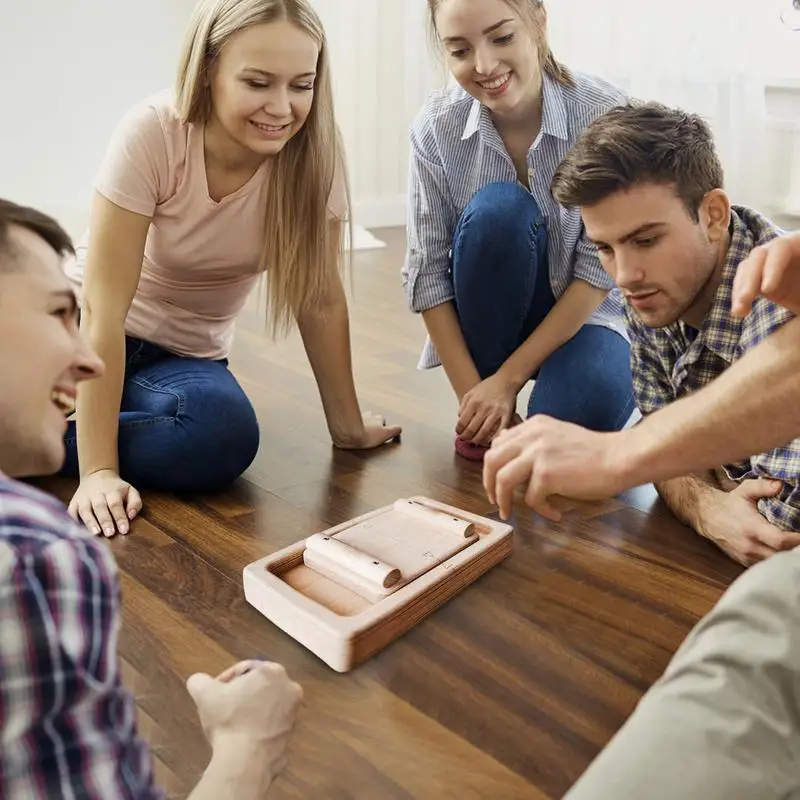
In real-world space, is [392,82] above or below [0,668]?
below

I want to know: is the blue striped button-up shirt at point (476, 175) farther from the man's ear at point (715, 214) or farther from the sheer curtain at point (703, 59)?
the sheer curtain at point (703, 59)

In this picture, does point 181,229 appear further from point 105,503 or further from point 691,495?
point 691,495

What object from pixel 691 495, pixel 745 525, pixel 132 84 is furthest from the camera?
pixel 132 84

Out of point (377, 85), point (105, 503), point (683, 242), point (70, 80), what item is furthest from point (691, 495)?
point (377, 85)

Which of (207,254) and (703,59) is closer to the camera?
(207,254)

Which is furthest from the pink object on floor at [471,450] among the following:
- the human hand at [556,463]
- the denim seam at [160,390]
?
the human hand at [556,463]

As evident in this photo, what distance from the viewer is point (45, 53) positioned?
3.42 meters

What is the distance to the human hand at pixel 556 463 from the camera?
3.03ft

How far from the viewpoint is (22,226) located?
0.71 m

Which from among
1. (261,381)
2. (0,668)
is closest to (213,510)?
(261,381)

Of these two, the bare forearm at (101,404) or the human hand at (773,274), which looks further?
the bare forearm at (101,404)

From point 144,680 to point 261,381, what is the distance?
3.69 ft

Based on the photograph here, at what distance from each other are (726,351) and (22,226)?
87cm

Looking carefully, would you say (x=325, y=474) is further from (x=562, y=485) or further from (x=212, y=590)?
(x=562, y=485)
